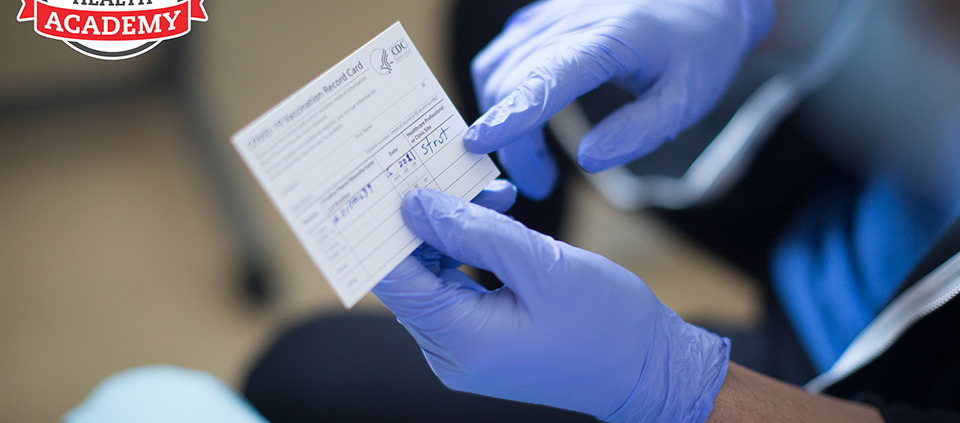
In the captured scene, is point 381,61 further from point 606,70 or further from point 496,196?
point 606,70

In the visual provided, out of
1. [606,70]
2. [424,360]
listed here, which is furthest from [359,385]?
[606,70]

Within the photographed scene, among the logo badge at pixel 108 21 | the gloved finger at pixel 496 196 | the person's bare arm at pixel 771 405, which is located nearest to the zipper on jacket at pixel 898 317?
the person's bare arm at pixel 771 405

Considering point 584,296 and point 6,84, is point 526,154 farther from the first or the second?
point 6,84

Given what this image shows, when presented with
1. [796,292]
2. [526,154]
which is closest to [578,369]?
[526,154]

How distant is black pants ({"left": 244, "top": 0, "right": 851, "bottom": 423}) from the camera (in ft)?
2.78

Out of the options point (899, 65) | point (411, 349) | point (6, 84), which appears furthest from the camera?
point (6, 84)

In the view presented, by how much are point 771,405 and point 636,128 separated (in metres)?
0.45

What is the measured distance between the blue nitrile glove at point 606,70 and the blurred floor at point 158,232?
2.48 ft

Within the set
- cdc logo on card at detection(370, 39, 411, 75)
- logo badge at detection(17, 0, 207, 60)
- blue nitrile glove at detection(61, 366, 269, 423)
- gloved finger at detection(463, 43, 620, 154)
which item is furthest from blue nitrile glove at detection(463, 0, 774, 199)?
logo badge at detection(17, 0, 207, 60)

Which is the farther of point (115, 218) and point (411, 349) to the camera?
point (115, 218)

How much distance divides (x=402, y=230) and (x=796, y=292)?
959mm

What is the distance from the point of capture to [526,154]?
0.84 metres

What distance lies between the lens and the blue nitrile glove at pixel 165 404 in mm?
939

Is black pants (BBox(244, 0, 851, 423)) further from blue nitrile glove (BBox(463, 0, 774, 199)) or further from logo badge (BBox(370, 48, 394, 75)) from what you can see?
logo badge (BBox(370, 48, 394, 75))
